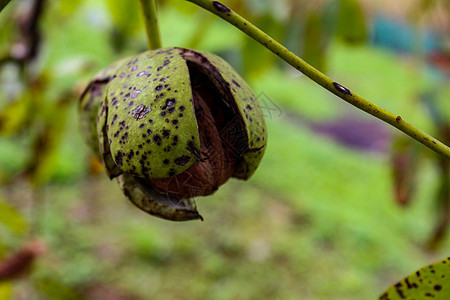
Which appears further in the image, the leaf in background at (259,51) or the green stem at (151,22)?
the leaf in background at (259,51)

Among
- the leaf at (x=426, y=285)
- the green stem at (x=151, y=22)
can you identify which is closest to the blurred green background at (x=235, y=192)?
the green stem at (x=151, y=22)

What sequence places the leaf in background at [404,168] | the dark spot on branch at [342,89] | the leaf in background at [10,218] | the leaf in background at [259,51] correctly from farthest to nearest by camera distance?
1. the leaf in background at [404,168]
2. the leaf in background at [259,51]
3. the leaf in background at [10,218]
4. the dark spot on branch at [342,89]

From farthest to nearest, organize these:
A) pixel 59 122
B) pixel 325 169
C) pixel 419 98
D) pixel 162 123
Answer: pixel 325 169, pixel 419 98, pixel 59 122, pixel 162 123

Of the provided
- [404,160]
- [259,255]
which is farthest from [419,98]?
[259,255]

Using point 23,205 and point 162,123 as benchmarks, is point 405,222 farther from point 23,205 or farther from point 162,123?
point 162,123

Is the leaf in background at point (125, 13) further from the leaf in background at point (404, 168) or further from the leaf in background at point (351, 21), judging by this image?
the leaf in background at point (404, 168)

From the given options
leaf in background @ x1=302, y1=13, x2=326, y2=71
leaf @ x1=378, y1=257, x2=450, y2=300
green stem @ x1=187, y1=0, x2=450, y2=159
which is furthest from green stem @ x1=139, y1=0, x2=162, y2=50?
leaf in background @ x1=302, y1=13, x2=326, y2=71

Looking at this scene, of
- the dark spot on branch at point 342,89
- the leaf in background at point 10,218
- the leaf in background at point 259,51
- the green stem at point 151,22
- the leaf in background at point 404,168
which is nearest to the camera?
the dark spot on branch at point 342,89

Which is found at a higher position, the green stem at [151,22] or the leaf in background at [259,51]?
the green stem at [151,22]
